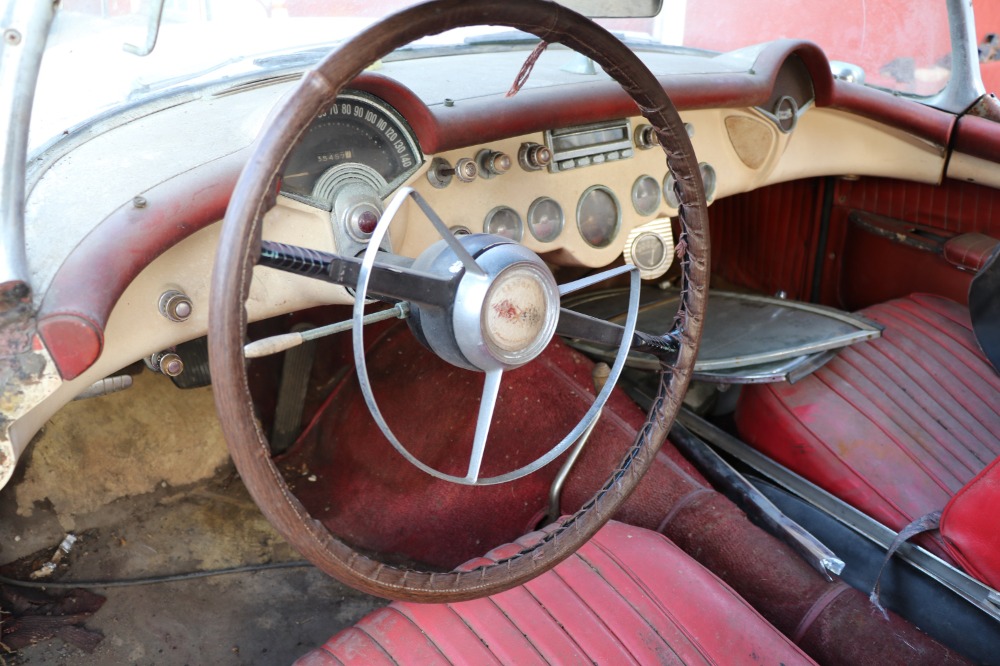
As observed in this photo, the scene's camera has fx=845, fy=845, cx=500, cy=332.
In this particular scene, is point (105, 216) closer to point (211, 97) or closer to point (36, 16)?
point (36, 16)

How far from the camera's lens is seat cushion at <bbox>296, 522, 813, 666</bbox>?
3.89ft

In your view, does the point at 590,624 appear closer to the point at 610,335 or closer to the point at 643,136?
the point at 610,335

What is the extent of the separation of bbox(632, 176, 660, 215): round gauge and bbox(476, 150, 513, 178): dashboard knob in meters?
0.38

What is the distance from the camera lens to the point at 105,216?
1.04 m

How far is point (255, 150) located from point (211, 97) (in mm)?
619

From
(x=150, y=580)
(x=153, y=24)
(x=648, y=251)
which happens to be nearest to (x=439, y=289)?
(x=153, y=24)

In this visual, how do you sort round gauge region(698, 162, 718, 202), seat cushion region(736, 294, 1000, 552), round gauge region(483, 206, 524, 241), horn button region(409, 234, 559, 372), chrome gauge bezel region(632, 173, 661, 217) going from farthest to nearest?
1. round gauge region(698, 162, 718, 202)
2. chrome gauge bezel region(632, 173, 661, 217)
3. seat cushion region(736, 294, 1000, 552)
4. round gauge region(483, 206, 524, 241)
5. horn button region(409, 234, 559, 372)

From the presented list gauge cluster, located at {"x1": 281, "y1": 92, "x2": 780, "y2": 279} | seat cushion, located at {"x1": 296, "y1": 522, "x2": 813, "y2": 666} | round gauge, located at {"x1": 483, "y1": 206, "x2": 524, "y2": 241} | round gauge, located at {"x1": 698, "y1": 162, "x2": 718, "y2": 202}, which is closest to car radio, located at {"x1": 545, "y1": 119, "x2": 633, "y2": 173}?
gauge cluster, located at {"x1": 281, "y1": 92, "x2": 780, "y2": 279}

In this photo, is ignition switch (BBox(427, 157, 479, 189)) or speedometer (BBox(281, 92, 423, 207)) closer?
speedometer (BBox(281, 92, 423, 207))

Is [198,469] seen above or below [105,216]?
below

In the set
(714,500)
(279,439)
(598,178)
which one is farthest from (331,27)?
(714,500)

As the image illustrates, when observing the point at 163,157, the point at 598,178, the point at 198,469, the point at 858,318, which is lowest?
the point at 198,469

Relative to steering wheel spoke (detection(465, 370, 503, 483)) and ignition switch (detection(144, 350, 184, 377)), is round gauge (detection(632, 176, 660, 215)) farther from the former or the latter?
ignition switch (detection(144, 350, 184, 377))

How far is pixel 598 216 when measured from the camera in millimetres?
1720
